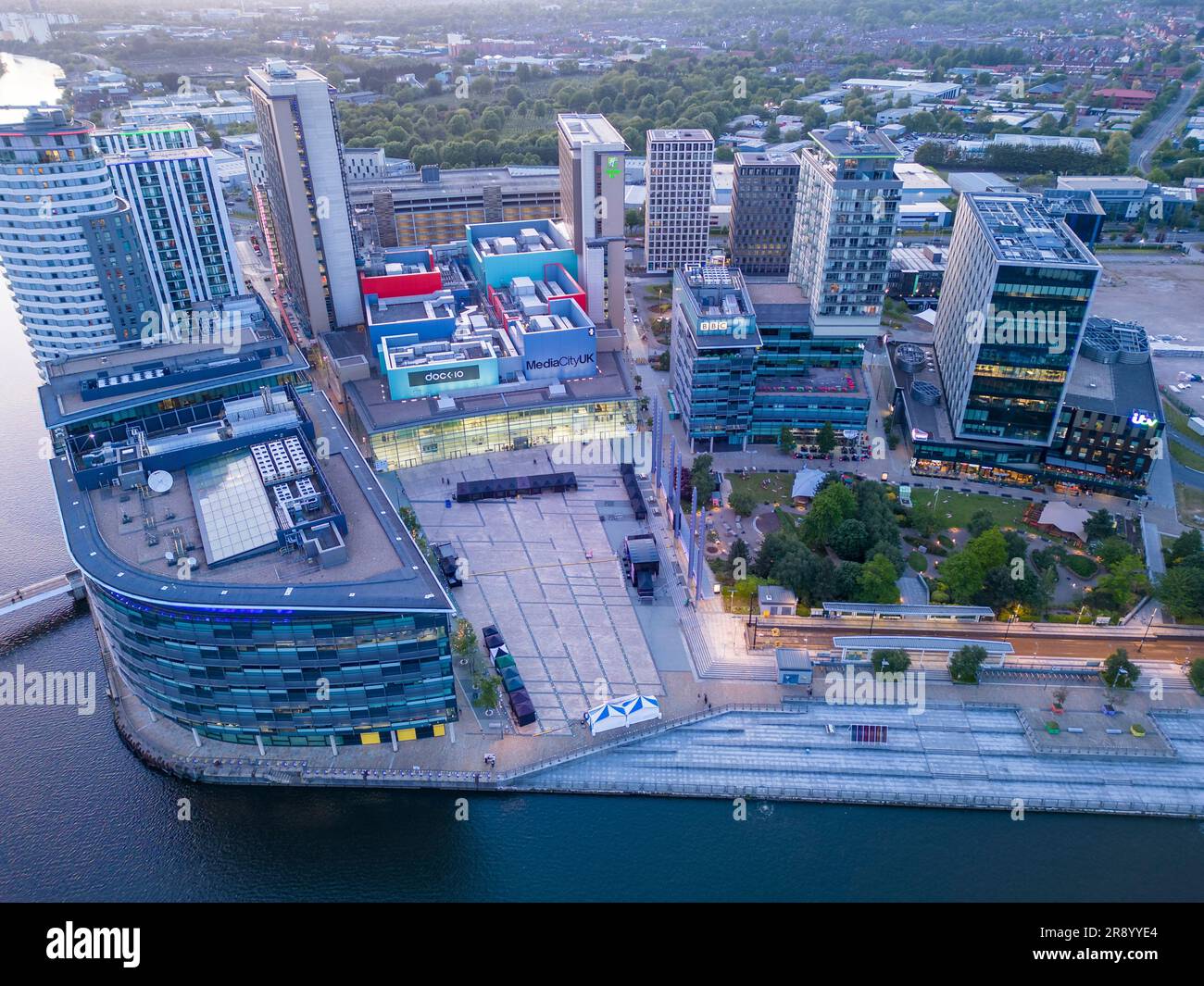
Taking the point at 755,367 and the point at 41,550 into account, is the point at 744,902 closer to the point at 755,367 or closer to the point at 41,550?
the point at 755,367

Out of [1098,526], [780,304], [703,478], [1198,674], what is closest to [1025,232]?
[780,304]

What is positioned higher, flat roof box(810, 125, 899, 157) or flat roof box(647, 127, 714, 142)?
flat roof box(810, 125, 899, 157)

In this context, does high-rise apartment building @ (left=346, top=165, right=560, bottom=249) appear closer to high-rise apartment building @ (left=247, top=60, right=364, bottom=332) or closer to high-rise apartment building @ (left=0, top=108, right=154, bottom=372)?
high-rise apartment building @ (left=247, top=60, right=364, bottom=332)

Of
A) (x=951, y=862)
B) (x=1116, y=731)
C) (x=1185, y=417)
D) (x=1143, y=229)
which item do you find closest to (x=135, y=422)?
(x=951, y=862)

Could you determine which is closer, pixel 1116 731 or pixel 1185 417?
pixel 1116 731

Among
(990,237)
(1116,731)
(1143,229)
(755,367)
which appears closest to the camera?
(1116,731)

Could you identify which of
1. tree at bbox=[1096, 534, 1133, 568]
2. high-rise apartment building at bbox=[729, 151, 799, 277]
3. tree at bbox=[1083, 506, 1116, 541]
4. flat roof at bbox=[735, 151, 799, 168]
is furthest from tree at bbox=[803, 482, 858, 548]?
flat roof at bbox=[735, 151, 799, 168]
